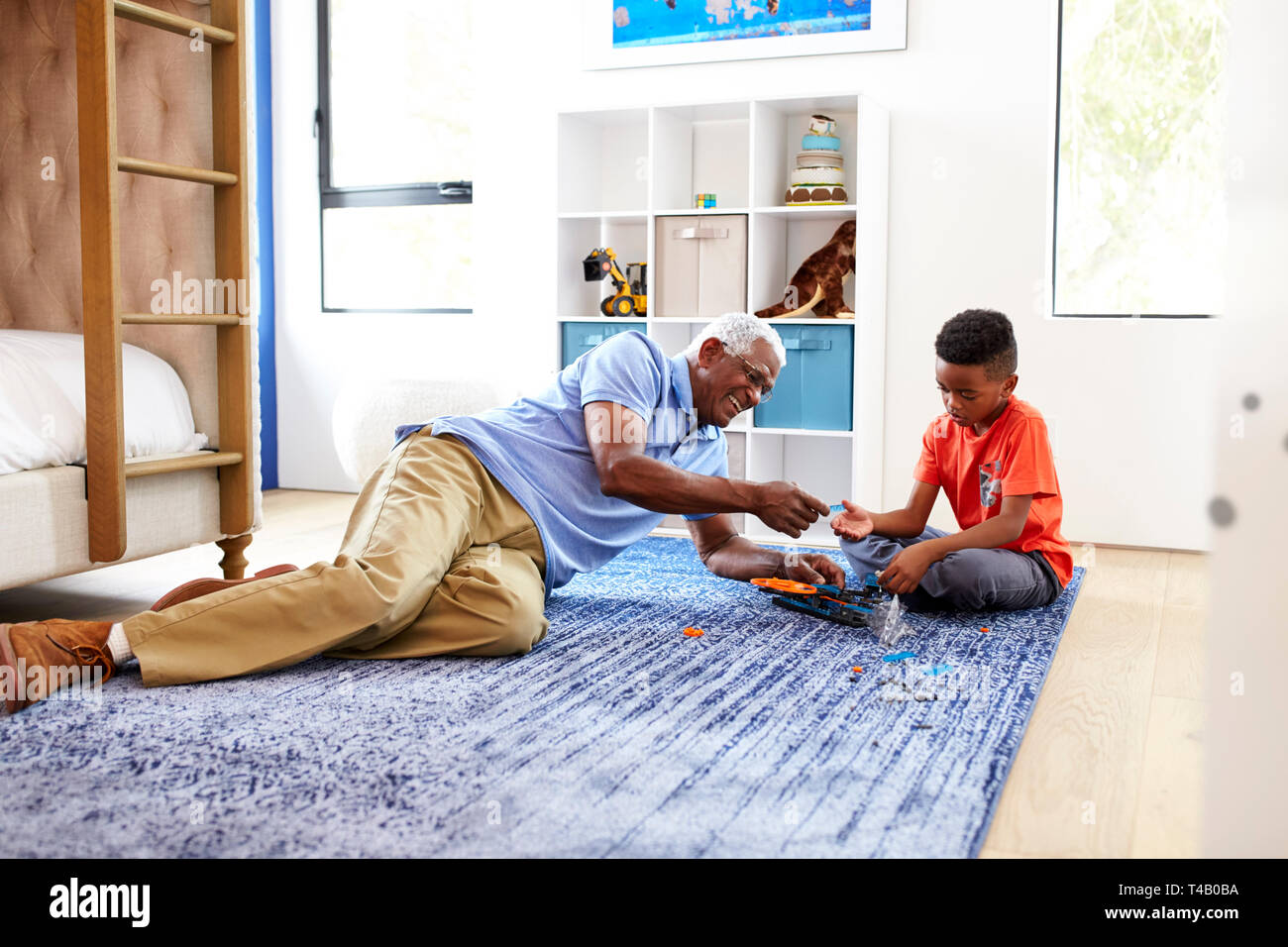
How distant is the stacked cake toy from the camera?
354cm

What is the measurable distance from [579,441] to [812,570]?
1.94 ft

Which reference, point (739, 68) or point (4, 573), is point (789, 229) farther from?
point (4, 573)

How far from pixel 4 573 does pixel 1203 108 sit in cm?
336

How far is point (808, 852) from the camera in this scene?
1250mm

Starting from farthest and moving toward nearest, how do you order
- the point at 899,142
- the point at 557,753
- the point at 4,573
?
the point at 899,142 → the point at 4,573 → the point at 557,753

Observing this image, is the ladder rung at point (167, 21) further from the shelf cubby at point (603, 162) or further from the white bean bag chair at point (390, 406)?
the shelf cubby at point (603, 162)

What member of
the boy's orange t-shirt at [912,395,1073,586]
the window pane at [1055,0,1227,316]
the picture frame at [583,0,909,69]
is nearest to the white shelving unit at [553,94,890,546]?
the picture frame at [583,0,909,69]

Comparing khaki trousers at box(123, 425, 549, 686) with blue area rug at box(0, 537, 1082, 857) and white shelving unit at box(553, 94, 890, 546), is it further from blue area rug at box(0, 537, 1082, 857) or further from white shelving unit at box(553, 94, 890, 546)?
white shelving unit at box(553, 94, 890, 546)

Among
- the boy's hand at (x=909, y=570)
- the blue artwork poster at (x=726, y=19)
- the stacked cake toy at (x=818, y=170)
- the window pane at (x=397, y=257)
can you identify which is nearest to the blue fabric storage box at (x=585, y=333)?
the stacked cake toy at (x=818, y=170)

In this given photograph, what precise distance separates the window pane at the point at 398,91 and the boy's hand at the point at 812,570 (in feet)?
8.72

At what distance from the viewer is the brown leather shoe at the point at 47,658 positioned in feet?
5.81

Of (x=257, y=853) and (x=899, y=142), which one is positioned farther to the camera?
(x=899, y=142)

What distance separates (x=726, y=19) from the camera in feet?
A: 12.6
